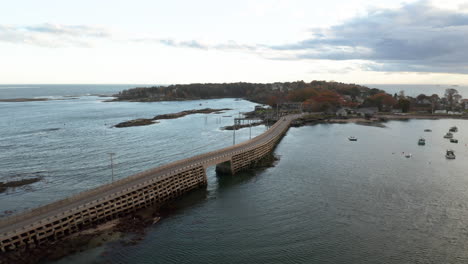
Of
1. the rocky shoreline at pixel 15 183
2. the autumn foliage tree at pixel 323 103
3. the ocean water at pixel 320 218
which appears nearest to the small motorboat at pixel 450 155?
the ocean water at pixel 320 218

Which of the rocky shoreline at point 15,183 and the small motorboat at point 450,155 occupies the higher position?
the small motorboat at point 450,155

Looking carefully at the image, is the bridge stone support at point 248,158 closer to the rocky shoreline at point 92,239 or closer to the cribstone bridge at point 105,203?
the cribstone bridge at point 105,203

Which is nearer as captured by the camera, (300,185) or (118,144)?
(300,185)

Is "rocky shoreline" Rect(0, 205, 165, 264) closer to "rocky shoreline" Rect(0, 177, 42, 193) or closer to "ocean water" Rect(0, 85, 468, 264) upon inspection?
"ocean water" Rect(0, 85, 468, 264)

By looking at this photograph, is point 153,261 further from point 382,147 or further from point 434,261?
point 382,147

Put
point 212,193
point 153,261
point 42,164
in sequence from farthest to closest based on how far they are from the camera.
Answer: point 42,164 < point 212,193 < point 153,261

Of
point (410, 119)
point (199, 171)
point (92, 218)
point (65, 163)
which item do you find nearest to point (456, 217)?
point (199, 171)
